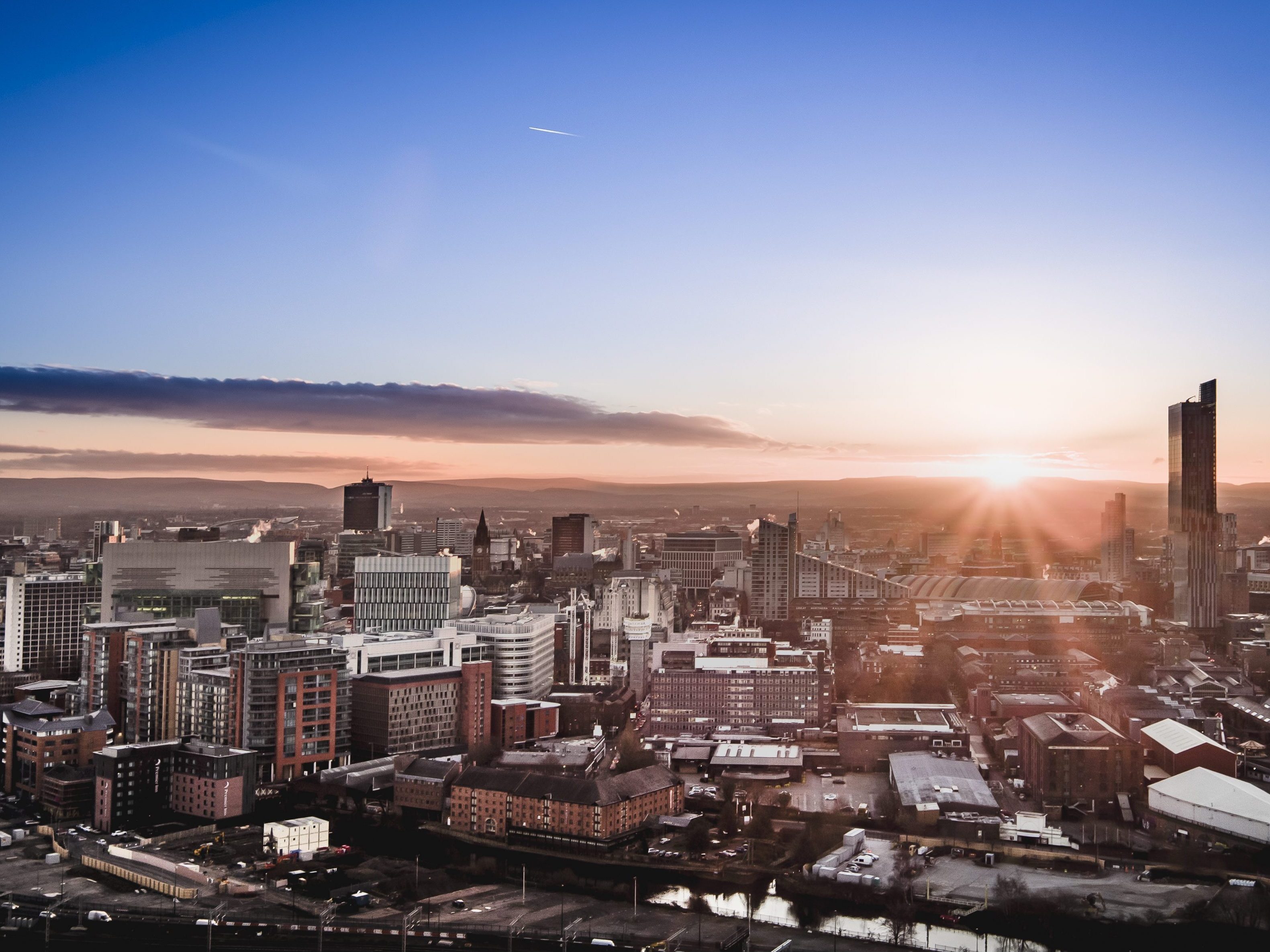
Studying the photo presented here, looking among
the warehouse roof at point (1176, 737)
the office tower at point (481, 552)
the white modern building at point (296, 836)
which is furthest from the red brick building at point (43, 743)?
the office tower at point (481, 552)

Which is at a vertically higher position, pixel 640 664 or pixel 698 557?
pixel 698 557

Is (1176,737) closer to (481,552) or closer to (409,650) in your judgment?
(409,650)

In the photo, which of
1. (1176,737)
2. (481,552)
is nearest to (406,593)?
(1176,737)

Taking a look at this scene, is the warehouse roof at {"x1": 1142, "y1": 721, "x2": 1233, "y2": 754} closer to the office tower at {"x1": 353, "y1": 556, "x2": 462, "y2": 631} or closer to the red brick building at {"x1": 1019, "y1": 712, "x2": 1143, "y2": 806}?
the red brick building at {"x1": 1019, "y1": 712, "x2": 1143, "y2": 806}

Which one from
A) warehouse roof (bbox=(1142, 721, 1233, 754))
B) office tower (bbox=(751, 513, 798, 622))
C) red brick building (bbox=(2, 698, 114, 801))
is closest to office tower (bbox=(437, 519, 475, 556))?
office tower (bbox=(751, 513, 798, 622))

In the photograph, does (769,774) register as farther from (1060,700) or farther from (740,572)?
(740,572)

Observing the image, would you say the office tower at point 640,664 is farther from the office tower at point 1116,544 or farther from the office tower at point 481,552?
the office tower at point 1116,544

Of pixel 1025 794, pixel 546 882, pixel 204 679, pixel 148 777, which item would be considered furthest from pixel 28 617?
pixel 1025 794
